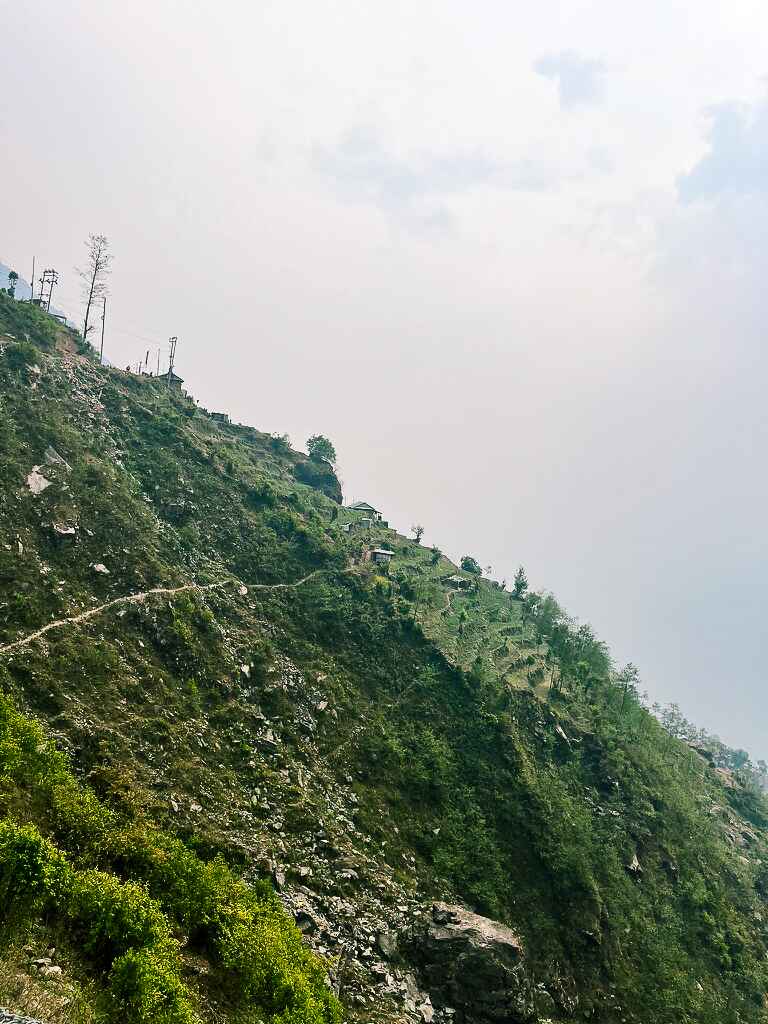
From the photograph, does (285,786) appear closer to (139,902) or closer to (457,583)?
(139,902)

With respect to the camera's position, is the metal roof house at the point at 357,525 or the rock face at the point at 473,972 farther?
the metal roof house at the point at 357,525

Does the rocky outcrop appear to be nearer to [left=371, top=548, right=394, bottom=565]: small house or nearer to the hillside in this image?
the hillside

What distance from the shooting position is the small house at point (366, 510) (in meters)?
127

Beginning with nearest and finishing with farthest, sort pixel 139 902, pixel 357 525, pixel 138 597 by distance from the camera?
pixel 139 902 → pixel 138 597 → pixel 357 525

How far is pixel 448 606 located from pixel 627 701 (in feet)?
103

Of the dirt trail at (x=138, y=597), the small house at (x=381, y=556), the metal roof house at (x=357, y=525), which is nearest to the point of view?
the dirt trail at (x=138, y=597)

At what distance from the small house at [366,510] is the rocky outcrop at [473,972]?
88.5 meters

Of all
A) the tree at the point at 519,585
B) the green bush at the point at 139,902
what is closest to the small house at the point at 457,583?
the tree at the point at 519,585

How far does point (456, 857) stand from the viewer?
4878cm

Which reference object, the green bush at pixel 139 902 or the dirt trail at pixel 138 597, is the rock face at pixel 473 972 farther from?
the dirt trail at pixel 138 597

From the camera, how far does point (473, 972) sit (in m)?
39.2

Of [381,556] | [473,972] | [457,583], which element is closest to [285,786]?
[473,972]

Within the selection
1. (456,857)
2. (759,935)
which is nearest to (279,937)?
(456,857)

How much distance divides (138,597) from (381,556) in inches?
1843
